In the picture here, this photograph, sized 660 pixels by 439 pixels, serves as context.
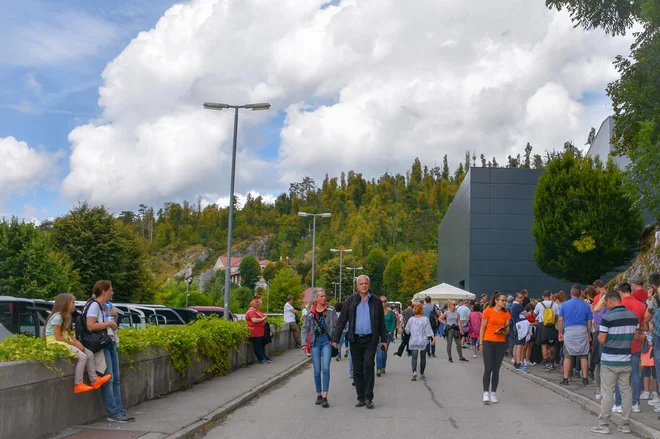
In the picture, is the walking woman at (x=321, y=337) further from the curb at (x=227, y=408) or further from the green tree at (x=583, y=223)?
the green tree at (x=583, y=223)

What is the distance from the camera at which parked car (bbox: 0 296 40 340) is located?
14.8 m

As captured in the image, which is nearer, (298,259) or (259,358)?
(259,358)

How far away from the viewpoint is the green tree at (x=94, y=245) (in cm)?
4484

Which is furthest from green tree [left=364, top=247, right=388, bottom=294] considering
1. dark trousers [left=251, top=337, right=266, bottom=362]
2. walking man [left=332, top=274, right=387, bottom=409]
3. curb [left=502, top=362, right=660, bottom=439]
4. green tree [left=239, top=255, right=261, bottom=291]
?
walking man [left=332, top=274, right=387, bottom=409]

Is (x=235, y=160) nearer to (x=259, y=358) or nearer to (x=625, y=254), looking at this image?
(x=259, y=358)

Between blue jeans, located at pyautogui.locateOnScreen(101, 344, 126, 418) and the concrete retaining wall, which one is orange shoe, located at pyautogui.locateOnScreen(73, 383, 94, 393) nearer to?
the concrete retaining wall

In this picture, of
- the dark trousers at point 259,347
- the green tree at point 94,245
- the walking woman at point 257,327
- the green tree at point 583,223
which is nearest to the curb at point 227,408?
the walking woman at point 257,327

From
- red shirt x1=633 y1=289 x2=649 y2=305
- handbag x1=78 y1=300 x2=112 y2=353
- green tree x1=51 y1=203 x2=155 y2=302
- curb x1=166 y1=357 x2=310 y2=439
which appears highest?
green tree x1=51 y1=203 x2=155 y2=302

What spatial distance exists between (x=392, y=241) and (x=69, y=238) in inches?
4324

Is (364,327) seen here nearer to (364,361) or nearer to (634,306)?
(364,361)

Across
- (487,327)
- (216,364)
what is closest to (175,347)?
(216,364)

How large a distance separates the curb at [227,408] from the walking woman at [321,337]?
1.28 meters

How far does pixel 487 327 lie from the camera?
10820 millimetres

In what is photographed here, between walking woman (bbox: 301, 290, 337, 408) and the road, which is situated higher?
walking woman (bbox: 301, 290, 337, 408)
